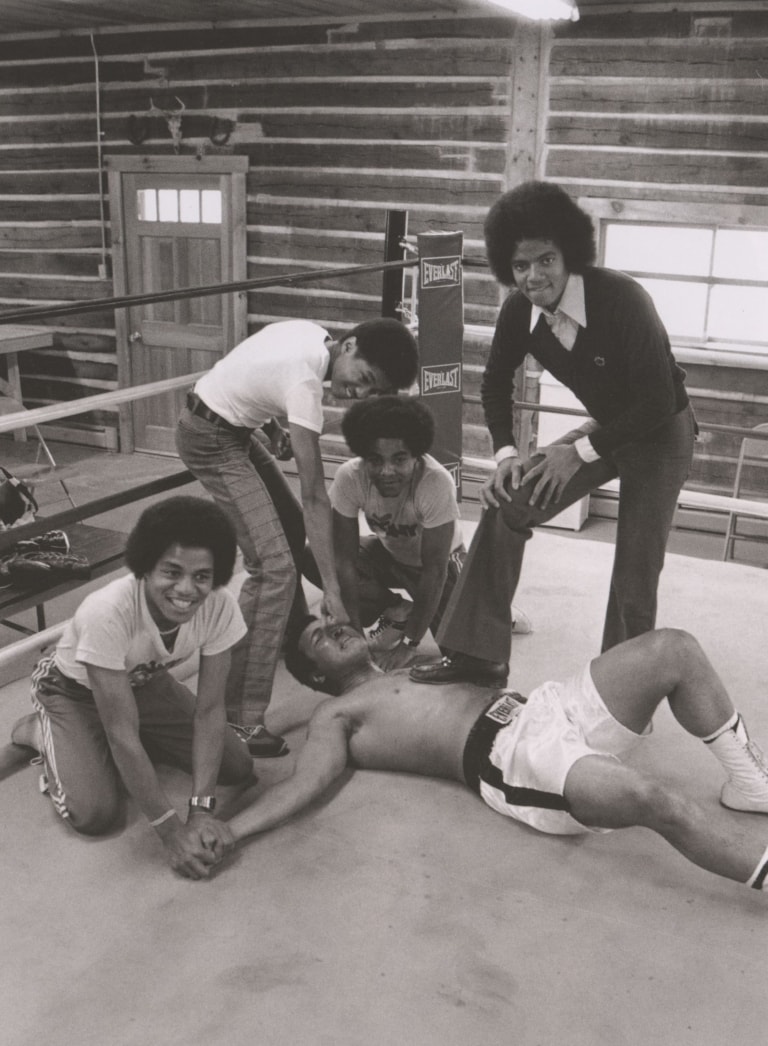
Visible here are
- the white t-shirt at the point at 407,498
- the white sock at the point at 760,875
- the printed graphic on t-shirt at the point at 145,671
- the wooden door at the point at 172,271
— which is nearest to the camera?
the white sock at the point at 760,875

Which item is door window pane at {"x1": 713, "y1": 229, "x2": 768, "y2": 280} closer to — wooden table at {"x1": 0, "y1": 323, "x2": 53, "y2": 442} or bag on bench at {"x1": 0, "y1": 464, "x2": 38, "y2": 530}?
bag on bench at {"x1": 0, "y1": 464, "x2": 38, "y2": 530}

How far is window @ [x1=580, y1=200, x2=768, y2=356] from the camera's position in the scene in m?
6.93

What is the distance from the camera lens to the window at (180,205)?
8375mm

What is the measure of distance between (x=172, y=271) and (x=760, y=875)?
7549 mm

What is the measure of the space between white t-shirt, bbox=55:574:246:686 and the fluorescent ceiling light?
4096 millimetres

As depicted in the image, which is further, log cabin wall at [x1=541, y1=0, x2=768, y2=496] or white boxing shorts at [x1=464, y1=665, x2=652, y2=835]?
log cabin wall at [x1=541, y1=0, x2=768, y2=496]

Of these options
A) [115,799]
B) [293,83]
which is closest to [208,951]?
[115,799]

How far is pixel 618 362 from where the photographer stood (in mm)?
2846

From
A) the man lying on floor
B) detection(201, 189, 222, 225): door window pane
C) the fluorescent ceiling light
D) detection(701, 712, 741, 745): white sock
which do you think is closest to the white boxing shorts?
the man lying on floor

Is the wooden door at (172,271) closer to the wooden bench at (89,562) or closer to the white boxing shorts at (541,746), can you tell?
the wooden bench at (89,562)

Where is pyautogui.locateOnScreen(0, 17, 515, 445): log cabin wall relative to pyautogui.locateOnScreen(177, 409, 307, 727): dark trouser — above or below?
above

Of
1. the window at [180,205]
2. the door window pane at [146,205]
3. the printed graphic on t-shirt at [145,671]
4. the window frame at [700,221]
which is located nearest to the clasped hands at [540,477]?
the printed graphic on t-shirt at [145,671]

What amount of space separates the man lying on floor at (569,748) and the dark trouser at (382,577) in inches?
29.7

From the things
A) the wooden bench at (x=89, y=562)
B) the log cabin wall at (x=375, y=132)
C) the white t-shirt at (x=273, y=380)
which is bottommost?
the wooden bench at (x=89, y=562)
